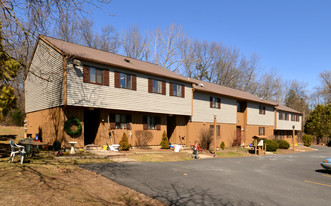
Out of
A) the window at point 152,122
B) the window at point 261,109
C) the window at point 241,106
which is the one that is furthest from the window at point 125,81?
the window at point 261,109

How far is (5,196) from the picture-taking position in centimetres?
578

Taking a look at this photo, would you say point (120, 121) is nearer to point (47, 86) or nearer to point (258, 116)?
point (47, 86)

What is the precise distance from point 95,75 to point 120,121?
4341 mm

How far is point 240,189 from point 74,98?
11.7 metres

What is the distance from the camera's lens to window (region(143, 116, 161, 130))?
2106 centimetres

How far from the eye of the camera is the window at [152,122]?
21.1 m

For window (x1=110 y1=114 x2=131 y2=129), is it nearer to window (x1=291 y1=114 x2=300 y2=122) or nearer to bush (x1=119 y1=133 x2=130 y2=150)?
bush (x1=119 y1=133 x2=130 y2=150)

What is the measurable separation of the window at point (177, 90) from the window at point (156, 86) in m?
1.04

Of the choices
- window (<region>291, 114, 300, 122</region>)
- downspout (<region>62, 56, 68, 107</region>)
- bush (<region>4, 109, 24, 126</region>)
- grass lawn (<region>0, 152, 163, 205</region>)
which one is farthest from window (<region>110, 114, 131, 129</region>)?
window (<region>291, 114, 300, 122</region>)

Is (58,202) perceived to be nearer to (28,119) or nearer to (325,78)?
(28,119)

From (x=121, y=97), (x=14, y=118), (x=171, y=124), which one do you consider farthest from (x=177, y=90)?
(x=14, y=118)

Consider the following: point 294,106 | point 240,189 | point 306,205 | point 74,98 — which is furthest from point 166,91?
point 294,106

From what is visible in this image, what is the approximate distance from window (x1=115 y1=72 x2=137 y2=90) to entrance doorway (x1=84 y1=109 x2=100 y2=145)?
8.66 ft

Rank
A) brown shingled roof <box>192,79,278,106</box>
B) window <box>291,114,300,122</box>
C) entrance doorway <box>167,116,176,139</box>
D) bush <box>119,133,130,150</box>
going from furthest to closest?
window <box>291,114,300,122</box>, brown shingled roof <box>192,79,278,106</box>, entrance doorway <box>167,116,176,139</box>, bush <box>119,133,130,150</box>
